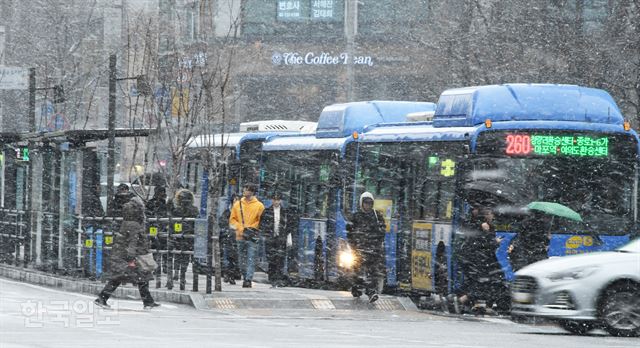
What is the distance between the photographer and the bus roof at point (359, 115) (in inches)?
1088

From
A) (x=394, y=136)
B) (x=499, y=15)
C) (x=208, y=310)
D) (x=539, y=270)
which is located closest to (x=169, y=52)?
(x=499, y=15)

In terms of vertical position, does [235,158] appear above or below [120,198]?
above

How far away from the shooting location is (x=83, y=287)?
24.3 metres

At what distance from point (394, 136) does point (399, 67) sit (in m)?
29.2

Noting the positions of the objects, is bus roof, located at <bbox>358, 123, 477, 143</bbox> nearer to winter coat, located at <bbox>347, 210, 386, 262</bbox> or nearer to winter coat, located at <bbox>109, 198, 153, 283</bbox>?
winter coat, located at <bbox>347, 210, 386, 262</bbox>

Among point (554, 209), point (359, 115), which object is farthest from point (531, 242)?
point (359, 115)

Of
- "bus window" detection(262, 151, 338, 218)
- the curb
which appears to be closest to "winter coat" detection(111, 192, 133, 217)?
the curb

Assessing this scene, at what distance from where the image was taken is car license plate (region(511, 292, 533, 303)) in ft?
58.6

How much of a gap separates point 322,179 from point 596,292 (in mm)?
10676

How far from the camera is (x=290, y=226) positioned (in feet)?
91.6

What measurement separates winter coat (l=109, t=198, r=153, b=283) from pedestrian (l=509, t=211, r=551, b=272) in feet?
15.9

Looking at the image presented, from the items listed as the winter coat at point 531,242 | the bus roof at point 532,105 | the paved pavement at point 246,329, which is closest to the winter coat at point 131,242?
the paved pavement at point 246,329

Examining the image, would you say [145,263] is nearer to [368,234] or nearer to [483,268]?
[368,234]

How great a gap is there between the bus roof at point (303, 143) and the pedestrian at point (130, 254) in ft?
21.1
